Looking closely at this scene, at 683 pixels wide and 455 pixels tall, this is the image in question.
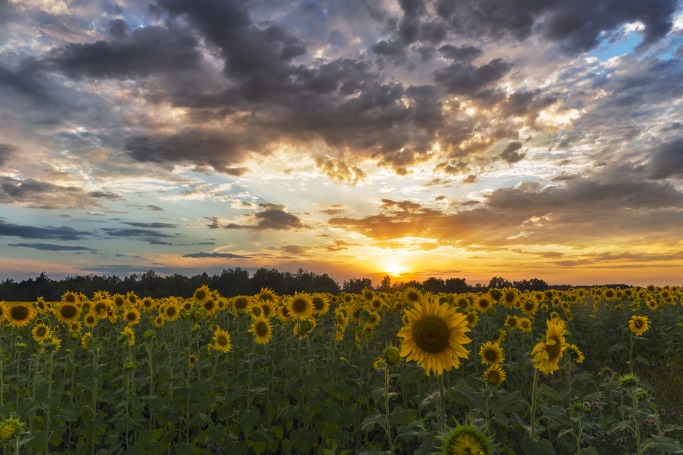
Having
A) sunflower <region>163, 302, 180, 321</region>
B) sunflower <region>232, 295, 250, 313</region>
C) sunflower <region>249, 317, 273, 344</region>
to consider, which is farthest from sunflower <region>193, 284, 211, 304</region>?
sunflower <region>249, 317, 273, 344</region>

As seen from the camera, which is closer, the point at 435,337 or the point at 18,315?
the point at 435,337

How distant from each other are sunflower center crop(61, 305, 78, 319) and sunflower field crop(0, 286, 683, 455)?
0.08ft

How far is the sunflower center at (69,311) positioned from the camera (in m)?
12.3

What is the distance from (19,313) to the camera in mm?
12797

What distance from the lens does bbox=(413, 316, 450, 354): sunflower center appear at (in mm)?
4508

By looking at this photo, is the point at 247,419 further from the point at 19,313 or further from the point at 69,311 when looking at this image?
the point at 19,313

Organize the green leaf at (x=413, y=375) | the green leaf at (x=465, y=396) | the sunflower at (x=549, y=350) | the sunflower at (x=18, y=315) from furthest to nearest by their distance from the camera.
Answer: the sunflower at (x=18, y=315) → the sunflower at (x=549, y=350) → the green leaf at (x=413, y=375) → the green leaf at (x=465, y=396)

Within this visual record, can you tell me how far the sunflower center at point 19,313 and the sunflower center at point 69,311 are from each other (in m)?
1.32

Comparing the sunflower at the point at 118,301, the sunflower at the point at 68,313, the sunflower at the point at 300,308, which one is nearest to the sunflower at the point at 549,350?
the sunflower at the point at 300,308

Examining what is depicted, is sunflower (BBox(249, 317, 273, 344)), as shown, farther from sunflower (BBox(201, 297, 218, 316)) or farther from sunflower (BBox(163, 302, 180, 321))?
sunflower (BBox(163, 302, 180, 321))

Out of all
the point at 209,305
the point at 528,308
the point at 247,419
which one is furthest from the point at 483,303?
the point at 247,419

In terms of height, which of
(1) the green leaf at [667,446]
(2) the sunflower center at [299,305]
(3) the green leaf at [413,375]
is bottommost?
(1) the green leaf at [667,446]

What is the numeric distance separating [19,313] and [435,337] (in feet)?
40.9

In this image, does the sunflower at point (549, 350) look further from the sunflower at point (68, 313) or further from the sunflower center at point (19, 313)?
the sunflower center at point (19, 313)
